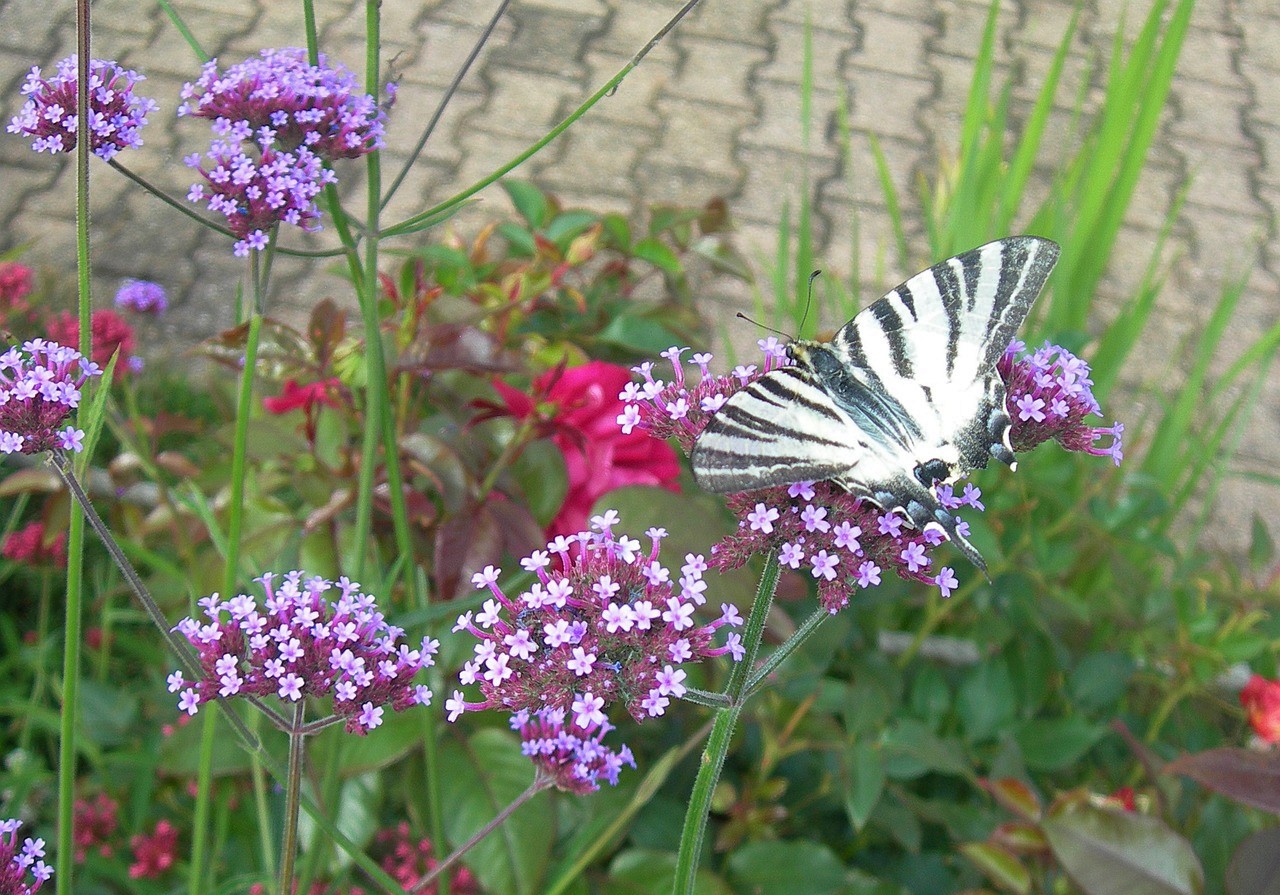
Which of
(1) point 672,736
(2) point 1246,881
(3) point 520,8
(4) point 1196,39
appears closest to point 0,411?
(1) point 672,736

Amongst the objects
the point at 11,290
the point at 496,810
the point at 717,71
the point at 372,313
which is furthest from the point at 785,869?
the point at 717,71

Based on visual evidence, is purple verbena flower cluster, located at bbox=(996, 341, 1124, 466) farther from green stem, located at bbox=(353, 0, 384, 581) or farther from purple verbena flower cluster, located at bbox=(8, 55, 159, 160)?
purple verbena flower cluster, located at bbox=(8, 55, 159, 160)

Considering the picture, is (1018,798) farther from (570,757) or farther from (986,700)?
(570,757)

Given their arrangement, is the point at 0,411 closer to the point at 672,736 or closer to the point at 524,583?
the point at 524,583

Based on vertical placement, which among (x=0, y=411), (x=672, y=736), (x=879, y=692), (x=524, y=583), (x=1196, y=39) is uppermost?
(x=1196, y=39)

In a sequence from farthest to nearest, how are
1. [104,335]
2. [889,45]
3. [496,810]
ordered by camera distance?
1. [889,45]
2. [104,335]
3. [496,810]

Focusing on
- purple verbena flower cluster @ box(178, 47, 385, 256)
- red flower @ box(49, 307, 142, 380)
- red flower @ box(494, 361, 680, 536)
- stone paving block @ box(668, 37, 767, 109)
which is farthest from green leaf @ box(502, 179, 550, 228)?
stone paving block @ box(668, 37, 767, 109)

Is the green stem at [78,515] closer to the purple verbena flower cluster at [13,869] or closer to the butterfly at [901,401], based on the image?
the purple verbena flower cluster at [13,869]
